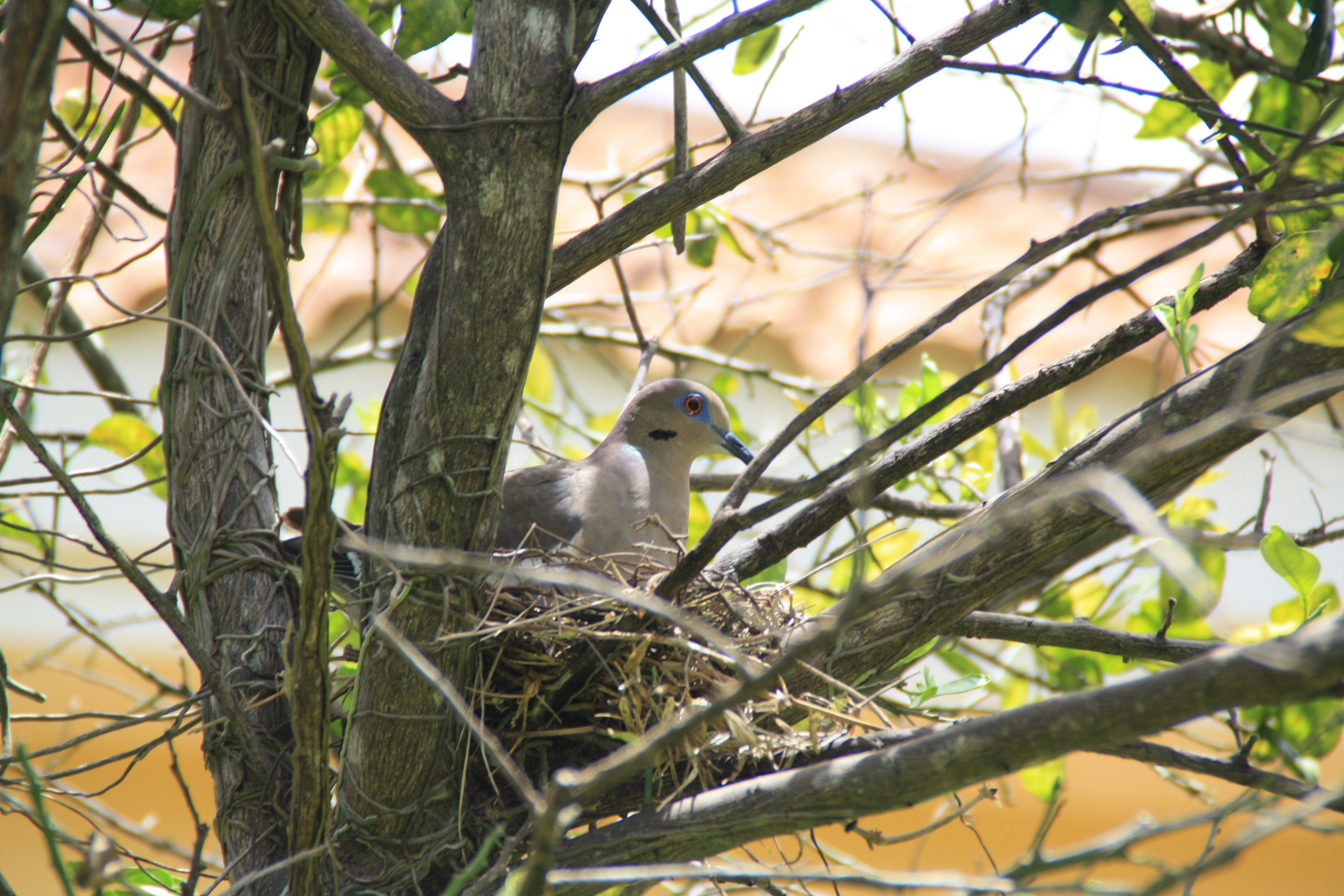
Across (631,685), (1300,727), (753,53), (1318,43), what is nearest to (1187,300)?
(1318,43)

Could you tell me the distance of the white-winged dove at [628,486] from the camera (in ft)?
6.71

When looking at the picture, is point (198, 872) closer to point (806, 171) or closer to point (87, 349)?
point (87, 349)

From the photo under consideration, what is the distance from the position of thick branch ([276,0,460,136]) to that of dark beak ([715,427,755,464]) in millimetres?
1347

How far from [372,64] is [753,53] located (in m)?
1.16

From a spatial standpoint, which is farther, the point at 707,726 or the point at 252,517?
the point at 252,517

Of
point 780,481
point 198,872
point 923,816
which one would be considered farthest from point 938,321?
point 923,816

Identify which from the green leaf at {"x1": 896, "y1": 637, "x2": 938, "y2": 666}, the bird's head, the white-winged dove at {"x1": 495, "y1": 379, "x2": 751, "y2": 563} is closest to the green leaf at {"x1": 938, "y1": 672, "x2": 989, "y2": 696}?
the green leaf at {"x1": 896, "y1": 637, "x2": 938, "y2": 666}

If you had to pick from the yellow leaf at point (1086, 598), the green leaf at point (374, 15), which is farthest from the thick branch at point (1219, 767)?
the green leaf at point (374, 15)

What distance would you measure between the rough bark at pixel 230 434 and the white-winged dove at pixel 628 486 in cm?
26

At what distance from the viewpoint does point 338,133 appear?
1896 mm

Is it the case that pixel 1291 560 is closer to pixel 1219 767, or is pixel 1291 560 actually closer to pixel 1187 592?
pixel 1187 592

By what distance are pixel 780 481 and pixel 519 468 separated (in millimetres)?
576

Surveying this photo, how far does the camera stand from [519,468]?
225cm

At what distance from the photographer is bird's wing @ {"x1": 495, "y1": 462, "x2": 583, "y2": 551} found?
2045 mm
